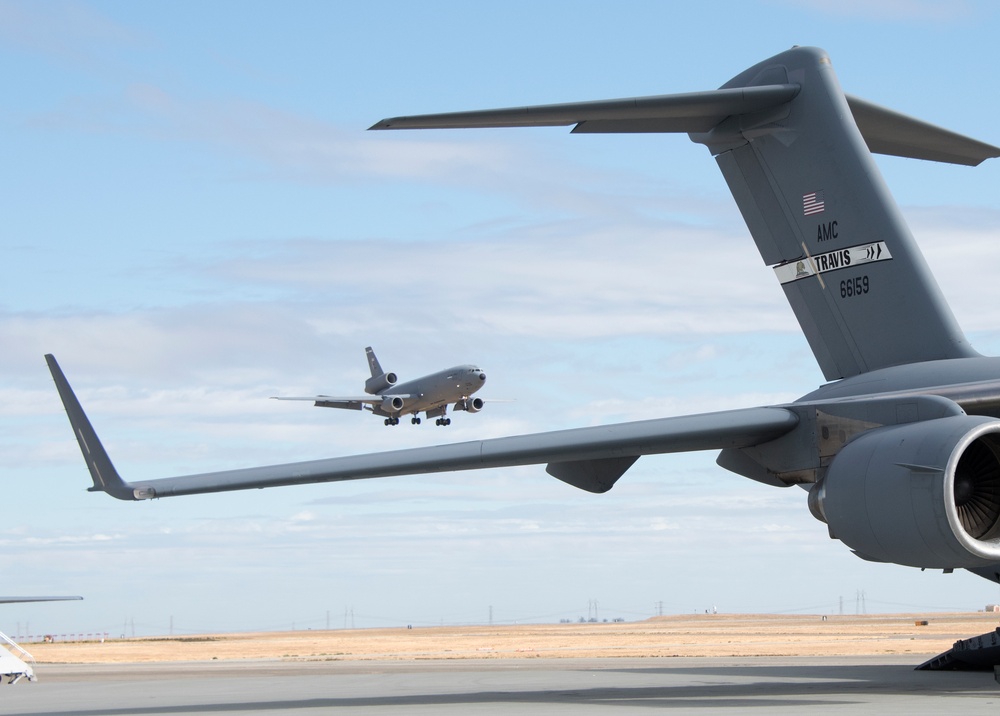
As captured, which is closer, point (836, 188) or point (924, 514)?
point (924, 514)

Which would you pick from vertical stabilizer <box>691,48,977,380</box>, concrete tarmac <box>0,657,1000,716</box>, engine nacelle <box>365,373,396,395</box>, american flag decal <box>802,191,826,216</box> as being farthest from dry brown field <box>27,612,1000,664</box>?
engine nacelle <box>365,373,396,395</box>

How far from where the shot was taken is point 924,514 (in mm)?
10406

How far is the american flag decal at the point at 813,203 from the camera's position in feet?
46.3

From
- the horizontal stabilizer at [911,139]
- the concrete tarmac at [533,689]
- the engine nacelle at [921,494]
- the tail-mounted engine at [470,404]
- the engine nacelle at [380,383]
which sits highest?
the engine nacelle at [380,383]

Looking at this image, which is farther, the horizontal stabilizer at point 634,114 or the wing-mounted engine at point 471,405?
the wing-mounted engine at point 471,405

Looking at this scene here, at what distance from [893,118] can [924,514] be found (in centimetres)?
704

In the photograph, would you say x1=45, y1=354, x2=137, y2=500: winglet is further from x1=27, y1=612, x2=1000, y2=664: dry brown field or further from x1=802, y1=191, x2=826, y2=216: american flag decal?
x1=27, y1=612, x2=1000, y2=664: dry brown field

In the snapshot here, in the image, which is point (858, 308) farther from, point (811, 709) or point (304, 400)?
point (304, 400)

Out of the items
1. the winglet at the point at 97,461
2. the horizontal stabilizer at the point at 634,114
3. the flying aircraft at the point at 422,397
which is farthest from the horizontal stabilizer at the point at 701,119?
the flying aircraft at the point at 422,397

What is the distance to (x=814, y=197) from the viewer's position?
1417cm

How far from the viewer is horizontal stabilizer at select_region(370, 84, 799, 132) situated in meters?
12.9

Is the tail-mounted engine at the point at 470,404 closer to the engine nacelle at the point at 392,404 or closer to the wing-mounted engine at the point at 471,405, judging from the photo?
the wing-mounted engine at the point at 471,405

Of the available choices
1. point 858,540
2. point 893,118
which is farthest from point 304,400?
point 858,540

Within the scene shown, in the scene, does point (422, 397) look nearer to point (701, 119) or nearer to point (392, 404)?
point (392, 404)
